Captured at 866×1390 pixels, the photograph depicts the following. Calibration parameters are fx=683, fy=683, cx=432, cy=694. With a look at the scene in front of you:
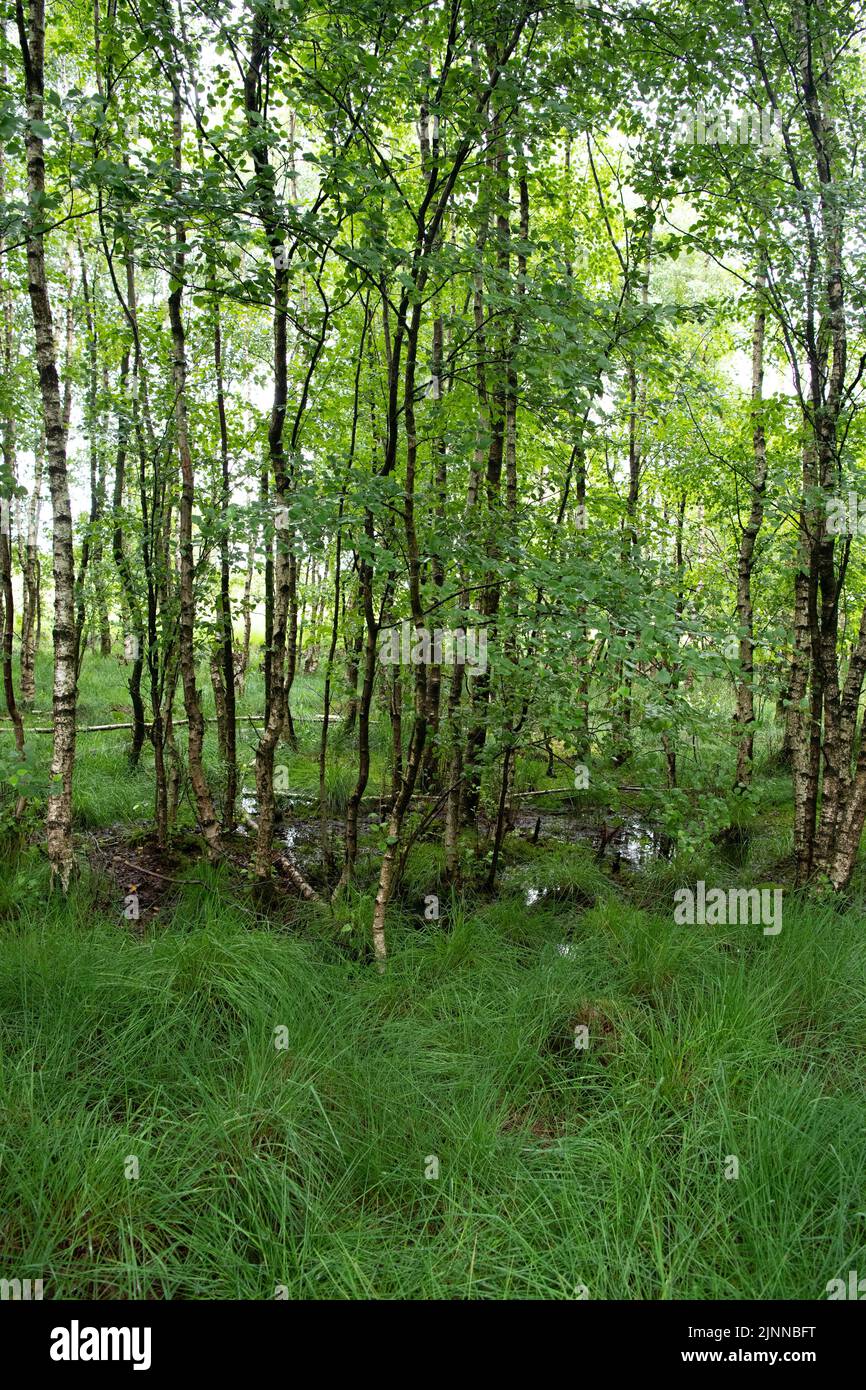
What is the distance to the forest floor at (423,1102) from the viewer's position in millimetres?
2359

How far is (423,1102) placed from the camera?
3.18m

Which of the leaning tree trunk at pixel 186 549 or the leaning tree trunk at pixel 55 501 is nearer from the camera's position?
the leaning tree trunk at pixel 55 501

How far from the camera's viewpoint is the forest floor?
2.36 metres

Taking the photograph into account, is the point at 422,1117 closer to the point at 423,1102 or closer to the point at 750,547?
the point at 423,1102

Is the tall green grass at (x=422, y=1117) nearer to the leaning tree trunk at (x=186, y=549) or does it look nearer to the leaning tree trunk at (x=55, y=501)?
the leaning tree trunk at (x=55, y=501)

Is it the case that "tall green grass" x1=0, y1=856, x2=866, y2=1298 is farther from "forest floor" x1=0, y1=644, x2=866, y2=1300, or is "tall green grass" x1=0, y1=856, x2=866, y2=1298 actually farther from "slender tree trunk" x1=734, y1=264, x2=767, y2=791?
"slender tree trunk" x1=734, y1=264, x2=767, y2=791

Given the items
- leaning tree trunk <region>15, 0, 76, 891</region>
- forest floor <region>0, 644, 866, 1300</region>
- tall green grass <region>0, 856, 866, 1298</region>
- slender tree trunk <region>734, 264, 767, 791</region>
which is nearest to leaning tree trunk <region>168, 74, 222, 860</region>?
forest floor <region>0, 644, 866, 1300</region>

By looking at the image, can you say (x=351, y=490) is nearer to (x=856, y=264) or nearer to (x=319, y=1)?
(x=319, y=1)

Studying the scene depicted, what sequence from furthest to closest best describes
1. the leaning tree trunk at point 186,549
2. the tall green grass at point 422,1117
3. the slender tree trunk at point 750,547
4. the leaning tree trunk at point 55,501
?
the slender tree trunk at point 750,547, the leaning tree trunk at point 186,549, the leaning tree trunk at point 55,501, the tall green grass at point 422,1117

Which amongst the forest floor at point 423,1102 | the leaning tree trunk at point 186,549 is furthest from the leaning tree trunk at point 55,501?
the leaning tree trunk at point 186,549

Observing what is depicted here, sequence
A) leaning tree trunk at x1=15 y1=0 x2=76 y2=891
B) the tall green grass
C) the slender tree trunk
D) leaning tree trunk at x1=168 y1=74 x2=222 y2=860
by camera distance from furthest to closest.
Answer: the slender tree trunk < leaning tree trunk at x1=168 y1=74 x2=222 y2=860 < leaning tree trunk at x1=15 y1=0 x2=76 y2=891 < the tall green grass

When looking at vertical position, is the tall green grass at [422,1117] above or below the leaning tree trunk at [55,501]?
below

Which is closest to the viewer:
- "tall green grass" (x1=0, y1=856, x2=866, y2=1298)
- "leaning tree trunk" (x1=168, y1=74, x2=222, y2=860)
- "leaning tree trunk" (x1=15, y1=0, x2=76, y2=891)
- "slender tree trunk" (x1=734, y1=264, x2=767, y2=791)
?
"tall green grass" (x1=0, y1=856, x2=866, y2=1298)

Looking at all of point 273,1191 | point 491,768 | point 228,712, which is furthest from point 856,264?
point 273,1191
